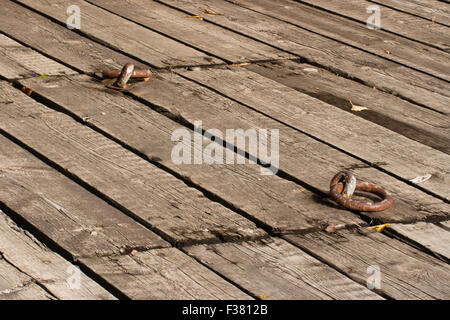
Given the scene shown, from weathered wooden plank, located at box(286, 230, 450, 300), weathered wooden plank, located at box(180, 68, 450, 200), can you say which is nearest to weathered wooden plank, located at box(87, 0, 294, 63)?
weathered wooden plank, located at box(180, 68, 450, 200)

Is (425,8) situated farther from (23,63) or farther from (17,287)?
(17,287)

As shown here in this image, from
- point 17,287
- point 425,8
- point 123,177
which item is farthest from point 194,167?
point 425,8

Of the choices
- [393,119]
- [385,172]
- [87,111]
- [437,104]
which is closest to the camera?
[385,172]

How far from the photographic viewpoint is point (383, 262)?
2342mm

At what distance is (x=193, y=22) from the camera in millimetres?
4398

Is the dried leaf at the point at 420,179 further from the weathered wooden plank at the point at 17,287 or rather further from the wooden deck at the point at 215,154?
the weathered wooden plank at the point at 17,287

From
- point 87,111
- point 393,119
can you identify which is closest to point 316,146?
point 393,119

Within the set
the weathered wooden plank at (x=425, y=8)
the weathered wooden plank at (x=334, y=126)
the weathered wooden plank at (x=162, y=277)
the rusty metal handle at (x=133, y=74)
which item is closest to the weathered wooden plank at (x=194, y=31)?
the weathered wooden plank at (x=334, y=126)

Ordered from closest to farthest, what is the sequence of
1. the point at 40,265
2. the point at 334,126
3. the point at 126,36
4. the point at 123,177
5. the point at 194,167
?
the point at 40,265 < the point at 123,177 < the point at 194,167 < the point at 334,126 < the point at 126,36

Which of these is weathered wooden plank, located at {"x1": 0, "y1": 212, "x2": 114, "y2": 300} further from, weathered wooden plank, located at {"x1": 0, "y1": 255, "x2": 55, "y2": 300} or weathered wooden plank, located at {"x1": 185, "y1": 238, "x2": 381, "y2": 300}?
weathered wooden plank, located at {"x1": 185, "y1": 238, "x2": 381, "y2": 300}

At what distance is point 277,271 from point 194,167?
0.66 metres

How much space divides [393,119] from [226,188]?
3.41 ft

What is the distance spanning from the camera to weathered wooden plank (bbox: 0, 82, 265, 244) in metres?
2.42

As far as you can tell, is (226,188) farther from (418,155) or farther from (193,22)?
(193,22)
